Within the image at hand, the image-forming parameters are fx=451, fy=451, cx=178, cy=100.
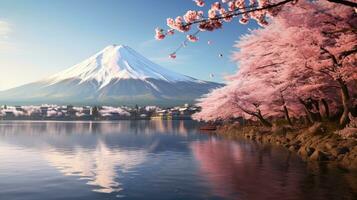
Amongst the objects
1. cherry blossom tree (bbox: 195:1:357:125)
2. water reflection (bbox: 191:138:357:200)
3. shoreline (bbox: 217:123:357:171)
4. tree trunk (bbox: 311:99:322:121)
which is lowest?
water reflection (bbox: 191:138:357:200)

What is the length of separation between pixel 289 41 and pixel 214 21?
1467 cm

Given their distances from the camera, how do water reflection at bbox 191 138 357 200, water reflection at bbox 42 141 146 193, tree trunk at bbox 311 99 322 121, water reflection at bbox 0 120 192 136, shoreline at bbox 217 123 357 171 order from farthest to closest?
water reflection at bbox 0 120 192 136
tree trunk at bbox 311 99 322 121
shoreline at bbox 217 123 357 171
water reflection at bbox 42 141 146 193
water reflection at bbox 191 138 357 200

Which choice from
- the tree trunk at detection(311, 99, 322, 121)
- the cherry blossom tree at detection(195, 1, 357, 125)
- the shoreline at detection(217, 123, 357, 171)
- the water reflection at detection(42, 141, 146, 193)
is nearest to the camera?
the water reflection at detection(42, 141, 146, 193)

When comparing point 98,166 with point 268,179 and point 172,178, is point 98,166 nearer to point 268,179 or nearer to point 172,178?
point 172,178

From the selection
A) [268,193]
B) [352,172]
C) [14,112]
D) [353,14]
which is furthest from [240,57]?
[14,112]

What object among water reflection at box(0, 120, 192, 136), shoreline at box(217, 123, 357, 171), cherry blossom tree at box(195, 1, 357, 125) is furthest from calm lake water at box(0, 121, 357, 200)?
water reflection at box(0, 120, 192, 136)

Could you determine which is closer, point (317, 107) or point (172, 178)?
point (172, 178)

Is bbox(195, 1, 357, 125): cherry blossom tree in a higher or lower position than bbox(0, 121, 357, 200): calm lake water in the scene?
higher

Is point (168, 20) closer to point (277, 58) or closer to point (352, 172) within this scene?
point (352, 172)

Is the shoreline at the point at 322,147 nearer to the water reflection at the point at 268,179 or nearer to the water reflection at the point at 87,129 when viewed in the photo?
the water reflection at the point at 268,179

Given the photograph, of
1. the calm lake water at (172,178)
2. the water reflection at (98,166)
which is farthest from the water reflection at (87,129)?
the calm lake water at (172,178)

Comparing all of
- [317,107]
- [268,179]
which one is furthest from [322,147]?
[317,107]

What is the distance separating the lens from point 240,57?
35.6 meters

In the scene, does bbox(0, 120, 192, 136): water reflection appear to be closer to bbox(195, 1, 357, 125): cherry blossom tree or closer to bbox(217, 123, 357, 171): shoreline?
bbox(195, 1, 357, 125): cherry blossom tree
